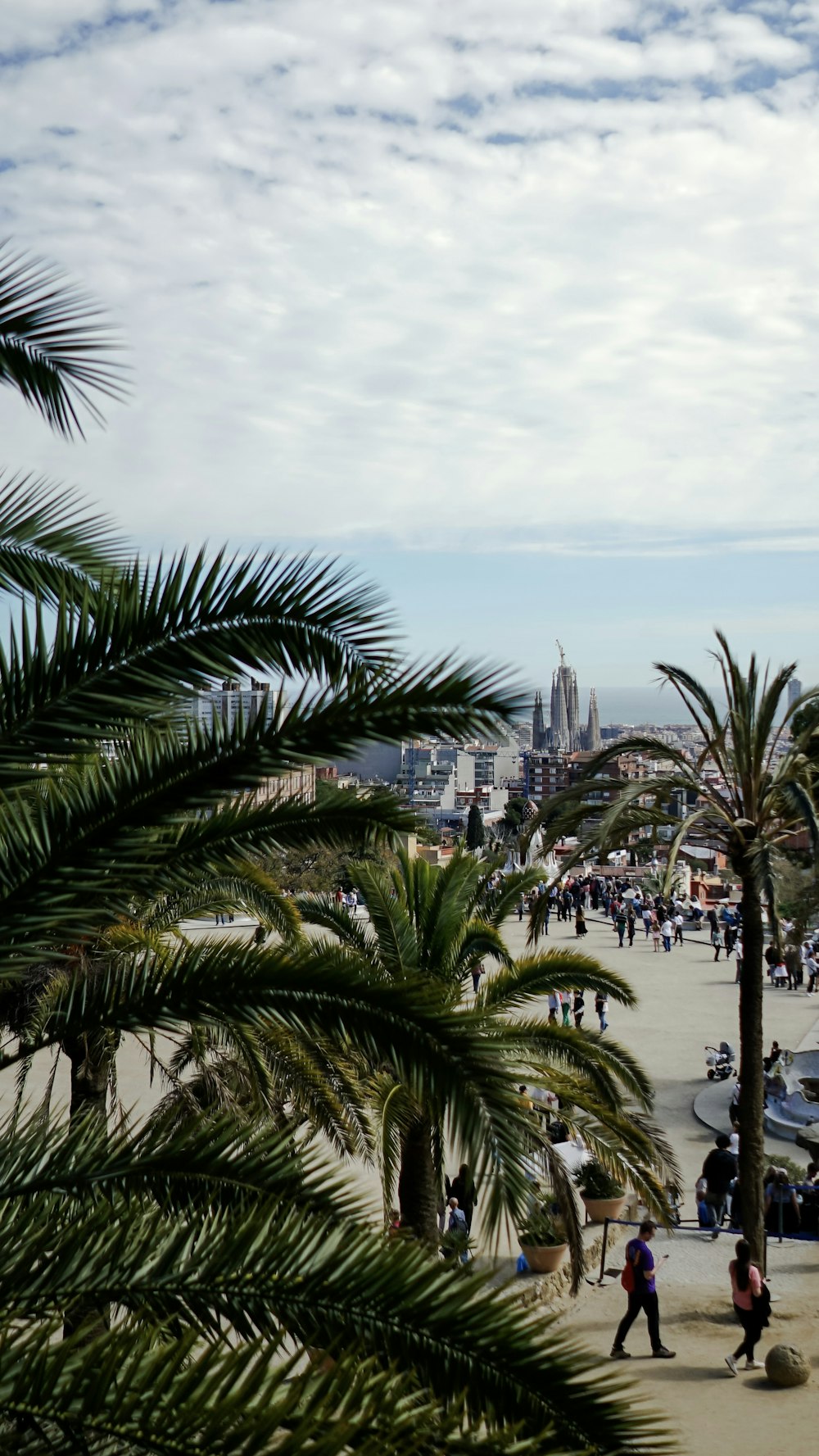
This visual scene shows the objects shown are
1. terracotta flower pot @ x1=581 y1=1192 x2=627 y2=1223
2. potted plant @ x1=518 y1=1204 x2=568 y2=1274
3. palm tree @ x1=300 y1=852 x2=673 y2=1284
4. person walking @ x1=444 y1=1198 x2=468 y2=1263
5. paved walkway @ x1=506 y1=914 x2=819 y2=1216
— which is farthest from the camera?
paved walkway @ x1=506 y1=914 x2=819 y2=1216

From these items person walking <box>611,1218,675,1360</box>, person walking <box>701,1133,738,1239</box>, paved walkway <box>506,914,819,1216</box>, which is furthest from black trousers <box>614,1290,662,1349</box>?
paved walkway <box>506,914,819,1216</box>

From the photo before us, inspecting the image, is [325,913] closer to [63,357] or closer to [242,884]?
[242,884]

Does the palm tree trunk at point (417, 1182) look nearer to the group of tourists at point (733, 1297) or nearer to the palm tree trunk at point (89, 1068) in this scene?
the group of tourists at point (733, 1297)

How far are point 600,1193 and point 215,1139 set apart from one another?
10281 millimetres

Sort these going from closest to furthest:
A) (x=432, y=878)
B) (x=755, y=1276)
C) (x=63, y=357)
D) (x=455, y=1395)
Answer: (x=455, y=1395), (x=63, y=357), (x=755, y=1276), (x=432, y=878)

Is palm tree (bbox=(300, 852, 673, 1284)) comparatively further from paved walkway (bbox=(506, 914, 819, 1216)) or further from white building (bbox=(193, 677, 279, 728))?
white building (bbox=(193, 677, 279, 728))

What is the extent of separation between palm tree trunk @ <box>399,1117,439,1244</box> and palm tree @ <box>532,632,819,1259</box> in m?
2.39

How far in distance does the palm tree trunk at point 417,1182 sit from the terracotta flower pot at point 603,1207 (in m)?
3.85

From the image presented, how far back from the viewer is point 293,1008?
391 centimetres

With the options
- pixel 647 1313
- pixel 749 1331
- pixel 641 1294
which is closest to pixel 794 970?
pixel 647 1313

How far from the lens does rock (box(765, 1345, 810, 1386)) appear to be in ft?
28.1

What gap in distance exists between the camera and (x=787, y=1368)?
857 cm

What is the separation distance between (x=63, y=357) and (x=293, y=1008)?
2962 millimetres

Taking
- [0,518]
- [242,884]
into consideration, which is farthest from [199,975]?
[242,884]
